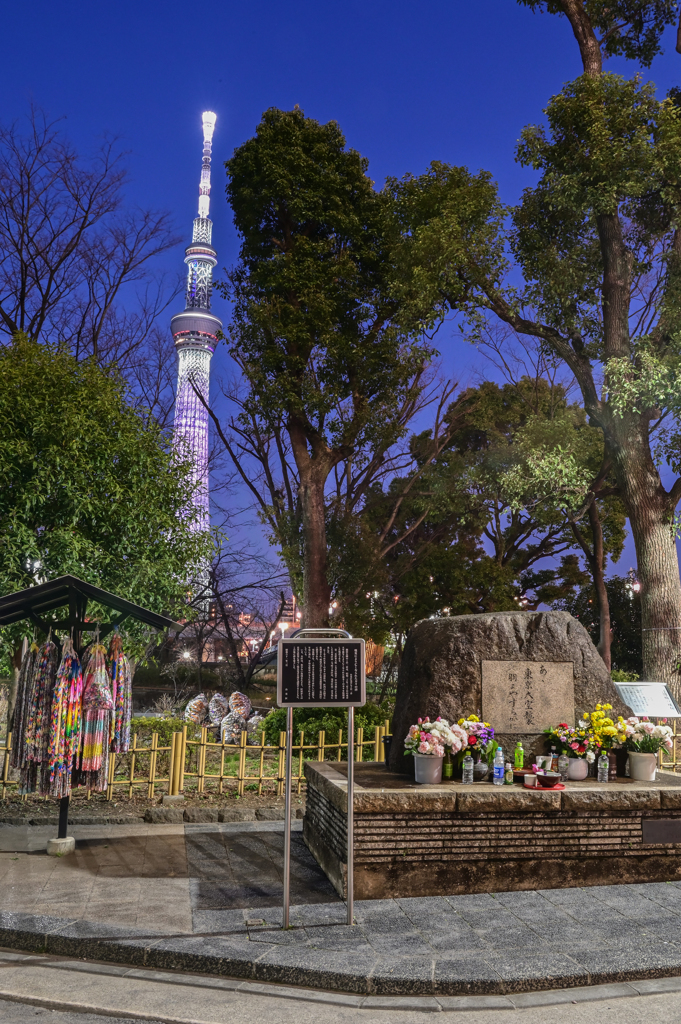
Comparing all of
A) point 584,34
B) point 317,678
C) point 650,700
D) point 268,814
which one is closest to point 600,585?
point 650,700

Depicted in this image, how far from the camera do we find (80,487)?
33.1ft

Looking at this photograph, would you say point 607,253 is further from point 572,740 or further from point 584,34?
point 572,740

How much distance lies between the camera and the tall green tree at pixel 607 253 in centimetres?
1500

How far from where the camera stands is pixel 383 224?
19469mm

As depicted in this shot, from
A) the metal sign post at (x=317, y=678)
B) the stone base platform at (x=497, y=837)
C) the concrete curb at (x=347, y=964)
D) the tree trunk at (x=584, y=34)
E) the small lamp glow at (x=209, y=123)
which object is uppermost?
the small lamp glow at (x=209, y=123)

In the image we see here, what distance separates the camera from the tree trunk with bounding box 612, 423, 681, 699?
49.4 feet

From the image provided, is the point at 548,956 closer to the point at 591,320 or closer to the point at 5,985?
the point at 5,985

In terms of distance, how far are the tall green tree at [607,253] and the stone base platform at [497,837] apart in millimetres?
8525

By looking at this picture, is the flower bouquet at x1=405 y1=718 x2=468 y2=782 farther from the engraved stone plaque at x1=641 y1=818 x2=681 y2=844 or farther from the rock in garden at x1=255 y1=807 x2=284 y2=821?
the rock in garden at x1=255 y1=807 x2=284 y2=821

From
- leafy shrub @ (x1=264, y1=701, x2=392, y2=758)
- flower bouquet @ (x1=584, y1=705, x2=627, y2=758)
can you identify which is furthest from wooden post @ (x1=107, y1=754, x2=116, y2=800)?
flower bouquet @ (x1=584, y1=705, x2=627, y2=758)

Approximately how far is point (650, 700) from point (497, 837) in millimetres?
5551

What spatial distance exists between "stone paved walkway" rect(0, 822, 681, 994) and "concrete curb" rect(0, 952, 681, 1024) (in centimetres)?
6

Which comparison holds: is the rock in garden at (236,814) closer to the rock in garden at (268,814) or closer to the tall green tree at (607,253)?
the rock in garden at (268,814)

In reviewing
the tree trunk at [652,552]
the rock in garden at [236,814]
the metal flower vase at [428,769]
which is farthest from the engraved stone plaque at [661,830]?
the tree trunk at [652,552]
